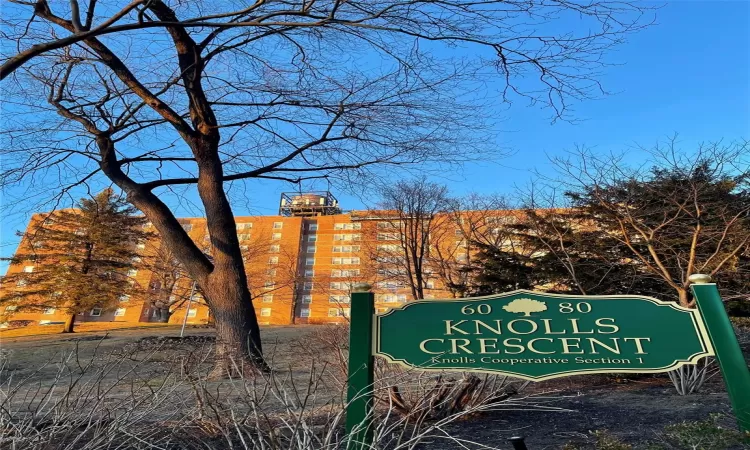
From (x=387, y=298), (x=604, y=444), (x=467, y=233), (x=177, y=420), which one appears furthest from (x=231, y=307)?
(x=387, y=298)

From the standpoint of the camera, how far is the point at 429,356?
122 inches

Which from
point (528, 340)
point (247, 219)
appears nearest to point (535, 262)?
point (528, 340)

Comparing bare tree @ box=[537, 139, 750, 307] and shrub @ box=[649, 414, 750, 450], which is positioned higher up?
bare tree @ box=[537, 139, 750, 307]

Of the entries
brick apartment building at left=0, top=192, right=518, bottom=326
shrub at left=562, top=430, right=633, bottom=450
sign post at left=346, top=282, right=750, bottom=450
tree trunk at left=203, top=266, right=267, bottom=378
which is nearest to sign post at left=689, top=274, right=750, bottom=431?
sign post at left=346, top=282, right=750, bottom=450

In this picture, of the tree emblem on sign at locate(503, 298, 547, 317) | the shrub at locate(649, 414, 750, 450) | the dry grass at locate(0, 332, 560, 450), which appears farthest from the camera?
the tree emblem on sign at locate(503, 298, 547, 317)

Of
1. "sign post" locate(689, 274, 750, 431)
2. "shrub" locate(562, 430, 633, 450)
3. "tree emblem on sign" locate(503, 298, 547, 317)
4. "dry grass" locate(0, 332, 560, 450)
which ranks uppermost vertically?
"tree emblem on sign" locate(503, 298, 547, 317)

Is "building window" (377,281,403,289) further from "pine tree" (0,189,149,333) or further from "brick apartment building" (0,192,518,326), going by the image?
"pine tree" (0,189,149,333)

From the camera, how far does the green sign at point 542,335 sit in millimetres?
2979

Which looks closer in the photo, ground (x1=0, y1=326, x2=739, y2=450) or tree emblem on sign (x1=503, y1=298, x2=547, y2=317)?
ground (x1=0, y1=326, x2=739, y2=450)

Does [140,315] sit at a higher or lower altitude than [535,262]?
higher

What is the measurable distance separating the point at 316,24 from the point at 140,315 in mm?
53953

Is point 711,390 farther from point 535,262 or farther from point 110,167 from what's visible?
point 110,167

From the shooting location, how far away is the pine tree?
2450 cm

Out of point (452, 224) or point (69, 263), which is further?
point (69, 263)
